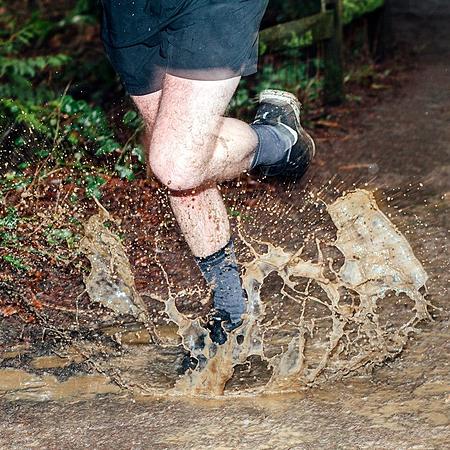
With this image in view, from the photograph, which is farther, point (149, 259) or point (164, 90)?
point (149, 259)

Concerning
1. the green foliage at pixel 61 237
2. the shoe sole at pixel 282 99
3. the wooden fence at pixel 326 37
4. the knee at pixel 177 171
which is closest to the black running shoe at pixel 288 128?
the shoe sole at pixel 282 99

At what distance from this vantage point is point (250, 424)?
9.18 feet

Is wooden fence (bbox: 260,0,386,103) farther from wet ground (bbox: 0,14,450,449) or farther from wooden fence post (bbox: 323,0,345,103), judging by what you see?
wet ground (bbox: 0,14,450,449)

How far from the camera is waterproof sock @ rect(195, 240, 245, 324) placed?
321 cm

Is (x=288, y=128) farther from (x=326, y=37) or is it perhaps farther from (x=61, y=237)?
(x=326, y=37)

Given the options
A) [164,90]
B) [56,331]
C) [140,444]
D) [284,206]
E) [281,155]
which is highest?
[164,90]

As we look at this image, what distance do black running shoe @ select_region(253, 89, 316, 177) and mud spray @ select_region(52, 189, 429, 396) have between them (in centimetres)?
25

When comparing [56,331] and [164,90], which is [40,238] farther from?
[164,90]

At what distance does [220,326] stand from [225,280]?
168mm

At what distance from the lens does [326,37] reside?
6645mm

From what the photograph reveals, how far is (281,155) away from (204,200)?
411 millimetres

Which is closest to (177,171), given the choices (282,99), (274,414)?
(274,414)

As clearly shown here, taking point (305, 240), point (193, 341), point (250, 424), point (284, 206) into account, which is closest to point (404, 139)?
point (284, 206)

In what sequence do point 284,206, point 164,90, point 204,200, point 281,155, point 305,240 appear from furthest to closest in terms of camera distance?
point 284,206, point 305,240, point 281,155, point 204,200, point 164,90
